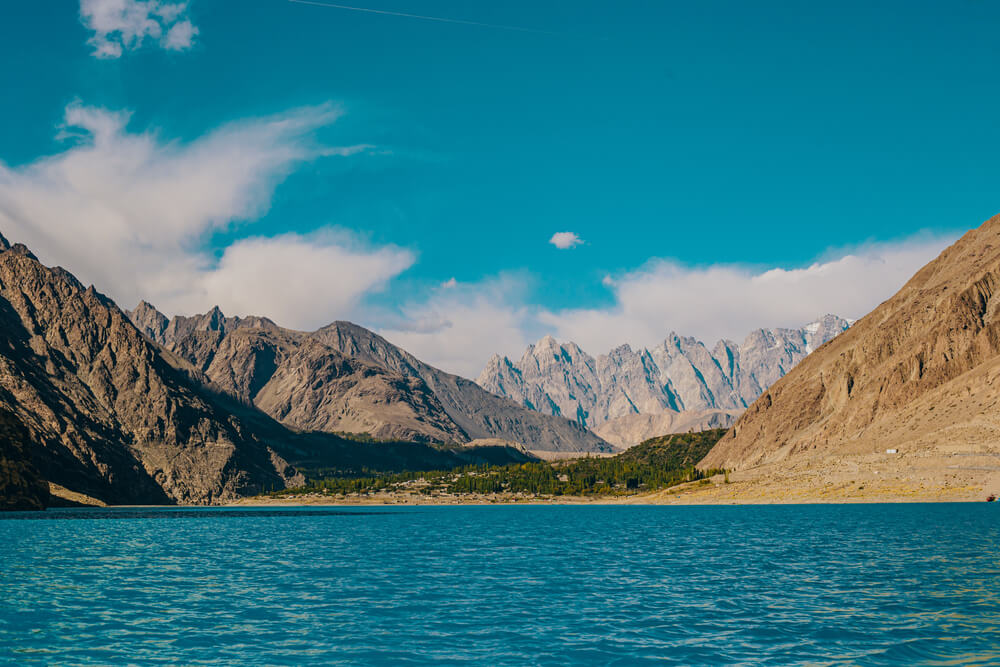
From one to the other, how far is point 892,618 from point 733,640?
42.0ft

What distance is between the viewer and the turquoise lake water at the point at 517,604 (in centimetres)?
4053

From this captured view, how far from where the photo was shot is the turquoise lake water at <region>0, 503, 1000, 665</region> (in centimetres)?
4053

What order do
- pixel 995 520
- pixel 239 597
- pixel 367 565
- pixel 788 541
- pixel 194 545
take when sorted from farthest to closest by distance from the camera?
pixel 995 520
pixel 194 545
pixel 788 541
pixel 367 565
pixel 239 597

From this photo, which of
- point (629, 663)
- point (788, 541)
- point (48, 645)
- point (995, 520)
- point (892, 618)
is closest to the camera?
point (629, 663)

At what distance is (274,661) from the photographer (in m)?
38.9

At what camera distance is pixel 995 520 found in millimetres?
135375

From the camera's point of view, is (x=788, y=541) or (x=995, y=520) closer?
(x=788, y=541)

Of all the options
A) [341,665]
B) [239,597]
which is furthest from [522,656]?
[239,597]

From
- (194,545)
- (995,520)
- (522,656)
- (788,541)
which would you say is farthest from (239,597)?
(995,520)

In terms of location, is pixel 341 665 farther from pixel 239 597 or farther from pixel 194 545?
pixel 194 545

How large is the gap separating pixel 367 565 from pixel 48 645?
47.2 metres

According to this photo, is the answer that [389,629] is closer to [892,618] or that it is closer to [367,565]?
[892,618]

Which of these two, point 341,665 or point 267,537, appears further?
point 267,537

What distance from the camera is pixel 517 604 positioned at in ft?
186
